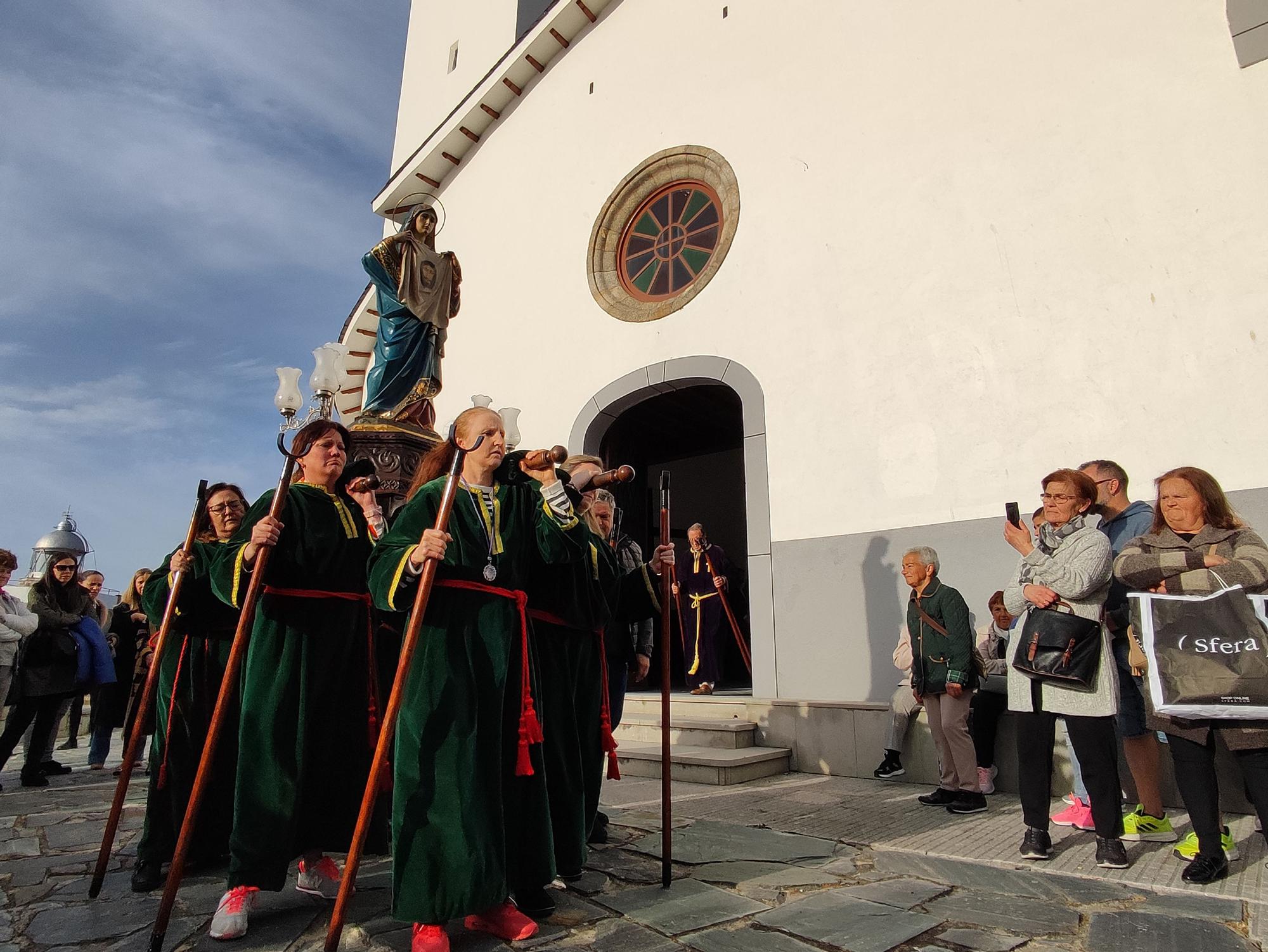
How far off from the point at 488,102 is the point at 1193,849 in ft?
34.4

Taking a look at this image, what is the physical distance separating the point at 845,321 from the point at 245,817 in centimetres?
526

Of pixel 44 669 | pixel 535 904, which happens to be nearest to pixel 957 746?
pixel 535 904

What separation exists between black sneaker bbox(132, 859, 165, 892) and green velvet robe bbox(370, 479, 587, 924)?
52.9 inches

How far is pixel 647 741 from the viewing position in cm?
620

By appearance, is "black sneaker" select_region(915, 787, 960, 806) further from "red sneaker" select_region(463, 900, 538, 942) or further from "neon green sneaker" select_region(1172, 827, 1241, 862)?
"red sneaker" select_region(463, 900, 538, 942)

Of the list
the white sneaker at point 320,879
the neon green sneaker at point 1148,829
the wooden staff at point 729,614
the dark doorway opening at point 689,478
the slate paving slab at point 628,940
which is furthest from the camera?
the dark doorway opening at point 689,478

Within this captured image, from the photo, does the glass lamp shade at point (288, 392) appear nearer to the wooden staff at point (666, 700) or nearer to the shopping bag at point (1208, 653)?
the wooden staff at point (666, 700)

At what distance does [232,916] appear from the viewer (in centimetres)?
236

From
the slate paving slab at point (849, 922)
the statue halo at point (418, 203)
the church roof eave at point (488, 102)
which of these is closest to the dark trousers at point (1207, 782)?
the slate paving slab at point (849, 922)

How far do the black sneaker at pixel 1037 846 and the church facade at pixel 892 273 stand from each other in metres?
2.15

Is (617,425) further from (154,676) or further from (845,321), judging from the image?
(154,676)

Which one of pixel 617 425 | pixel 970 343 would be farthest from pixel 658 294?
pixel 970 343

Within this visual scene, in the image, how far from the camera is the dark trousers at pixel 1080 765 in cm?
312

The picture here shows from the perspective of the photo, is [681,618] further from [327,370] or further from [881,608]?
[327,370]
